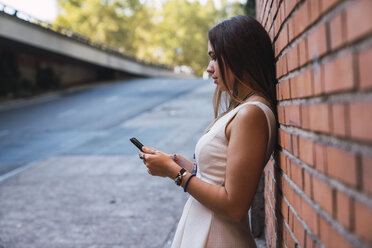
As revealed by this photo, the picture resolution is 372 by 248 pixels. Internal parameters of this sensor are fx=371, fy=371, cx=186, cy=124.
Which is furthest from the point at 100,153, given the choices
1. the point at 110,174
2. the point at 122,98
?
the point at 122,98

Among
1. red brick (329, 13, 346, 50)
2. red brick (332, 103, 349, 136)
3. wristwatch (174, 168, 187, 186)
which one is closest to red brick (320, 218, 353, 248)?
red brick (332, 103, 349, 136)

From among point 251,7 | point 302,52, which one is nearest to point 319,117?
point 302,52

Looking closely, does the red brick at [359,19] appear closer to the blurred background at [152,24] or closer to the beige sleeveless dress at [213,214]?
the beige sleeveless dress at [213,214]

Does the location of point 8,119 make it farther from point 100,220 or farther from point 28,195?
point 100,220

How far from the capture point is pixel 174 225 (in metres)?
4.57

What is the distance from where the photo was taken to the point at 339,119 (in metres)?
0.91

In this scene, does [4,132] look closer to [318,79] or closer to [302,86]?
[302,86]

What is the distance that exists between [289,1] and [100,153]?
8083mm

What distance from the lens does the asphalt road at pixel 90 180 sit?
452cm

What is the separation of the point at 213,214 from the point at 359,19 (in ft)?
4.26

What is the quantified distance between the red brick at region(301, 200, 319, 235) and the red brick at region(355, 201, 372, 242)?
1.18 feet

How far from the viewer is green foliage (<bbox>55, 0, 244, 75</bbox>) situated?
145 feet

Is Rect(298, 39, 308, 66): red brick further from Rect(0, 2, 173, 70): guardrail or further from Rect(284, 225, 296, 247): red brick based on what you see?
Rect(0, 2, 173, 70): guardrail

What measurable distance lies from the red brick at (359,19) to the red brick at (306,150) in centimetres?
48
